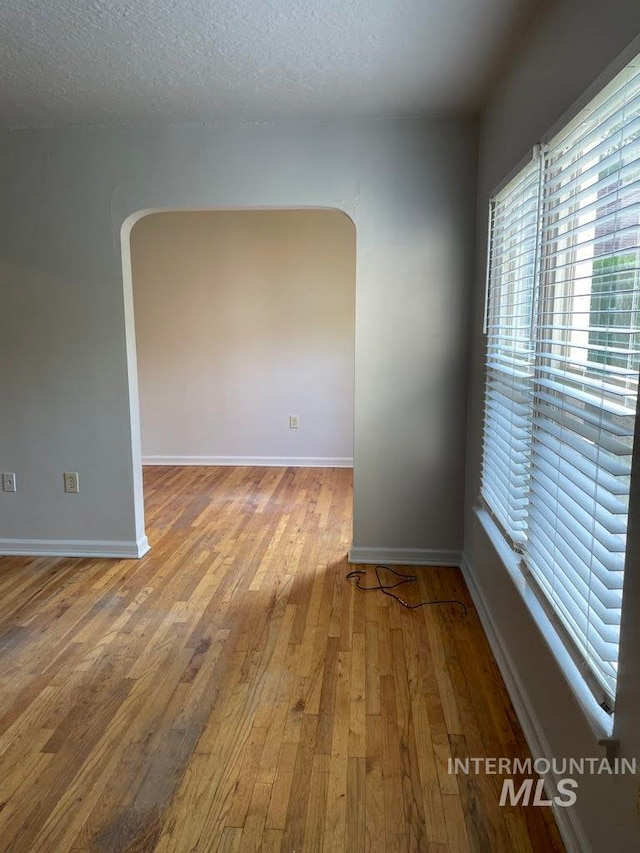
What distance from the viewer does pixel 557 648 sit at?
62.2 inches

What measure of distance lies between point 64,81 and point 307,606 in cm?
259

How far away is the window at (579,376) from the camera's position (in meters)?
1.27

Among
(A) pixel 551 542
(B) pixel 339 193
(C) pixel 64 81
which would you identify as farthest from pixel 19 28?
(A) pixel 551 542

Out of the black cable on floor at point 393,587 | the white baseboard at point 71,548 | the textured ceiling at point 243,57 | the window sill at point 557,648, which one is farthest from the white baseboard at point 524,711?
the textured ceiling at point 243,57

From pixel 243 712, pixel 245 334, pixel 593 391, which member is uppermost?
pixel 245 334

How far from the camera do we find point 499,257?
2.49 metres

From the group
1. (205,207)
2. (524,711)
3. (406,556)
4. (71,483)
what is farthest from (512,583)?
(71,483)

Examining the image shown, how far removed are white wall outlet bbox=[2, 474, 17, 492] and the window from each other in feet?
9.07

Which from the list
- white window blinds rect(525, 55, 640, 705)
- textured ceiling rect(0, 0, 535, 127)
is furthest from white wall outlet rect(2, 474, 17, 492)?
white window blinds rect(525, 55, 640, 705)

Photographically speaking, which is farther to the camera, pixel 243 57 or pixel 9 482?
pixel 9 482

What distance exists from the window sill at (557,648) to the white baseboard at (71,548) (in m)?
2.09

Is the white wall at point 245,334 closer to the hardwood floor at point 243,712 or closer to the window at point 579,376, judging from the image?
the hardwood floor at point 243,712

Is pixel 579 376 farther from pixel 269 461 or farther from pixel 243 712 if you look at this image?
pixel 269 461

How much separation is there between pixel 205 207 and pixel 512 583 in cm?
241
